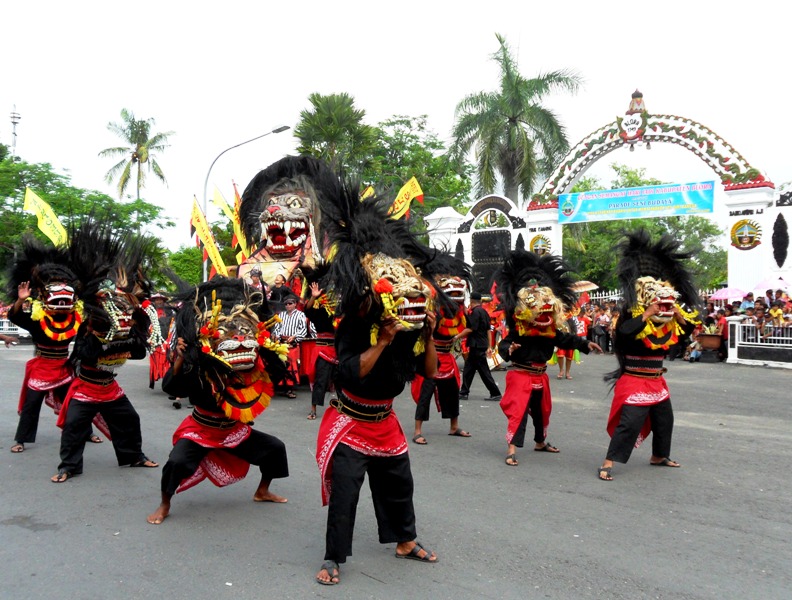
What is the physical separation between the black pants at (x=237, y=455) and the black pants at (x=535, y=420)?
7.81 feet

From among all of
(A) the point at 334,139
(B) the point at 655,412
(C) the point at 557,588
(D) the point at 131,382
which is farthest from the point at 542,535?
(A) the point at 334,139

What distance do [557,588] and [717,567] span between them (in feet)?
3.36

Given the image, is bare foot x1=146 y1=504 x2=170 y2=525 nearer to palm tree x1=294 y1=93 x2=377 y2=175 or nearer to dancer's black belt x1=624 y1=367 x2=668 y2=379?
dancer's black belt x1=624 y1=367 x2=668 y2=379

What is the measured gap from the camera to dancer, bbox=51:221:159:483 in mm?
5852

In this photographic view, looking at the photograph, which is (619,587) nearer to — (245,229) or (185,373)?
(185,373)

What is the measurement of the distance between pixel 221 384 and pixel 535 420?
3352 millimetres

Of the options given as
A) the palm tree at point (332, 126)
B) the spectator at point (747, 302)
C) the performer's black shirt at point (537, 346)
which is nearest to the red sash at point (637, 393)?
the performer's black shirt at point (537, 346)

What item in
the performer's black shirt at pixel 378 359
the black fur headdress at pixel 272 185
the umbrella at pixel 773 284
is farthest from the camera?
the umbrella at pixel 773 284

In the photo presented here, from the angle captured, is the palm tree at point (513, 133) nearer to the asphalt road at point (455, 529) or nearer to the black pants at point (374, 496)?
the asphalt road at point (455, 529)

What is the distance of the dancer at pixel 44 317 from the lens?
6387 millimetres

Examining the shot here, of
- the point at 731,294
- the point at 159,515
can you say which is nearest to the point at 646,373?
the point at 159,515

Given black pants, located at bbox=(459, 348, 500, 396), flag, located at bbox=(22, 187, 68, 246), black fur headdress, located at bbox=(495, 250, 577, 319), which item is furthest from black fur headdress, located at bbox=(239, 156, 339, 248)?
black fur headdress, located at bbox=(495, 250, 577, 319)

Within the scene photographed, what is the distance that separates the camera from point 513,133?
26.7 meters

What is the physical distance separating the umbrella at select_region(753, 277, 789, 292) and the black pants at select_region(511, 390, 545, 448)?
1217 cm
